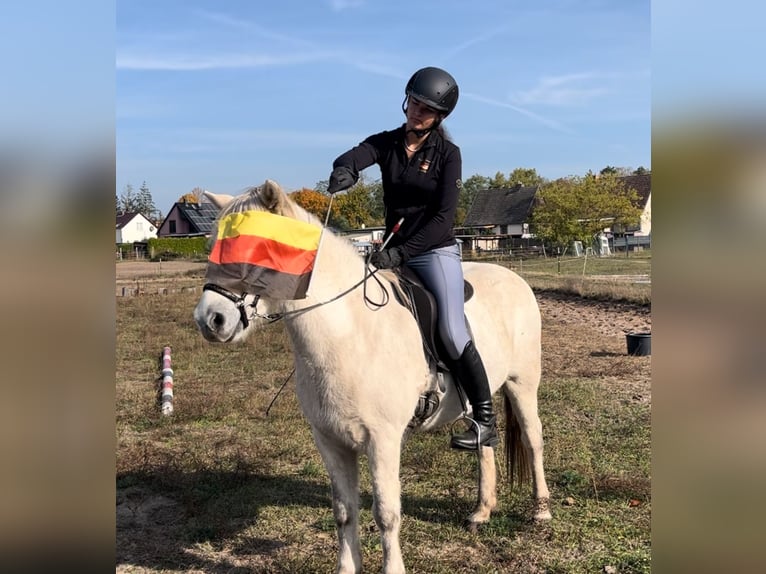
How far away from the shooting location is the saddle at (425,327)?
3965 millimetres

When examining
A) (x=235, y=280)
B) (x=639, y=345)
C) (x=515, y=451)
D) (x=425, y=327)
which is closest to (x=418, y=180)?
(x=425, y=327)

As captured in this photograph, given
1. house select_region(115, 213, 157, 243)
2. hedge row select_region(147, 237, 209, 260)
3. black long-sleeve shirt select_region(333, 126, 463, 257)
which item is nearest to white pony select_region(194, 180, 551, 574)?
black long-sleeve shirt select_region(333, 126, 463, 257)

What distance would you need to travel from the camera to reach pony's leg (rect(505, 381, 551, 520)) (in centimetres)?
510

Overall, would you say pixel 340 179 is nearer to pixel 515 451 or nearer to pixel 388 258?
pixel 388 258

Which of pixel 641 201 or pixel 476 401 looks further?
pixel 641 201

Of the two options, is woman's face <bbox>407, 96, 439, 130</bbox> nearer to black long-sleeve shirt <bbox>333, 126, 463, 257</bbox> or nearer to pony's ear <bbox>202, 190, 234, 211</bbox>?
black long-sleeve shirt <bbox>333, 126, 463, 257</bbox>

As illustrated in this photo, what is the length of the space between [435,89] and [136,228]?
73.8 m

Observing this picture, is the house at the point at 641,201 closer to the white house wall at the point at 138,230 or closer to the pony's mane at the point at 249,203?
the pony's mane at the point at 249,203

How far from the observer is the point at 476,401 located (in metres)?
4.18

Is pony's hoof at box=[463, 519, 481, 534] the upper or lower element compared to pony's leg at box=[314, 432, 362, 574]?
lower

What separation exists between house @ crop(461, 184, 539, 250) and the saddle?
65.4m

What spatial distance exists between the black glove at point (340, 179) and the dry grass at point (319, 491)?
273 cm

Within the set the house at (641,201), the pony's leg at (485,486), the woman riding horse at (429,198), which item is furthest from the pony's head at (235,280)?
the house at (641,201)

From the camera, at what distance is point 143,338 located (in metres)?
14.6
